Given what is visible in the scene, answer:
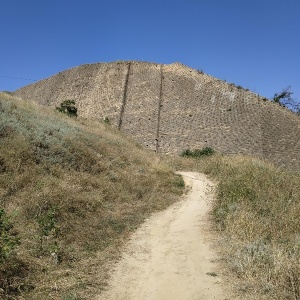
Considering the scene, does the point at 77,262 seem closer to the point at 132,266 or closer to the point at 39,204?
the point at 132,266

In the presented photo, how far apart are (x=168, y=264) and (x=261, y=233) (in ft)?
6.72

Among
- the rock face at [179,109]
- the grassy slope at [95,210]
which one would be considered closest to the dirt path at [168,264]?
the grassy slope at [95,210]

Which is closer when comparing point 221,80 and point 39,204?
point 39,204

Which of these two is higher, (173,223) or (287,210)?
(287,210)

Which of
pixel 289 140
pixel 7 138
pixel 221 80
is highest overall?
pixel 221 80

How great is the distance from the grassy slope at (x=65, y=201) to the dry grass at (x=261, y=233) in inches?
84.5

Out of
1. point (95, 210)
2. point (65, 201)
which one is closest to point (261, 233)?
point (95, 210)

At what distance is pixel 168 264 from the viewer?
613 centimetres

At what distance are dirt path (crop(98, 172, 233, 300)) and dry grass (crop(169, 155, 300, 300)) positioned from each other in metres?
0.40

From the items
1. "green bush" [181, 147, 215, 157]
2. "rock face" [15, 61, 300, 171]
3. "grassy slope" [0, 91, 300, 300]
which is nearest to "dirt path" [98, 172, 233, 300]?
"grassy slope" [0, 91, 300, 300]

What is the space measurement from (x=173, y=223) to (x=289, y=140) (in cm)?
1882

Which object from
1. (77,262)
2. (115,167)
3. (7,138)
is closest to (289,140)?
(115,167)

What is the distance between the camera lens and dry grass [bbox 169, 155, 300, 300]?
4.94m

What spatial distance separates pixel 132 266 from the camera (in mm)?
6117
